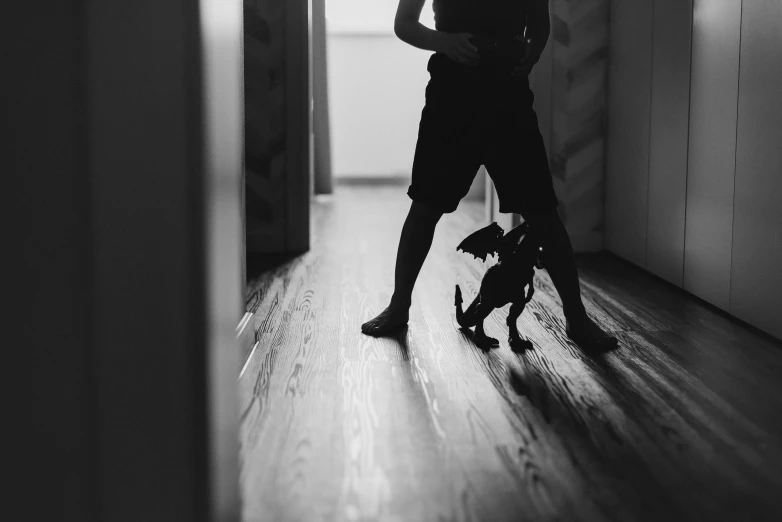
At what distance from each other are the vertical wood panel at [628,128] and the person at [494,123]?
111cm

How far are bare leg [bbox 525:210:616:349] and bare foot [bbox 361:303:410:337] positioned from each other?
42 cm

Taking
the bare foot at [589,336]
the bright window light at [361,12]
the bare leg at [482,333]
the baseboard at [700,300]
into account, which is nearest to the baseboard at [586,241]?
the baseboard at [700,300]

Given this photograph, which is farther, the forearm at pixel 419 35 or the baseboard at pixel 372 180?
the baseboard at pixel 372 180

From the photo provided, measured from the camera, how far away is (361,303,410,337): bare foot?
2344mm

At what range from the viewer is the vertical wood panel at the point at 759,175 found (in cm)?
220

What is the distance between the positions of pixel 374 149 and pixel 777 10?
4763 mm

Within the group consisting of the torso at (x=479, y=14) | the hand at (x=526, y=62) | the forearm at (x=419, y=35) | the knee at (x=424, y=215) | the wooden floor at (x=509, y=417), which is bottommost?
the wooden floor at (x=509, y=417)

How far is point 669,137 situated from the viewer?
9.77ft

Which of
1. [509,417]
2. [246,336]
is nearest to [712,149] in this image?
[509,417]

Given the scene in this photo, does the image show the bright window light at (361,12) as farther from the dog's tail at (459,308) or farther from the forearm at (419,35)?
the dog's tail at (459,308)

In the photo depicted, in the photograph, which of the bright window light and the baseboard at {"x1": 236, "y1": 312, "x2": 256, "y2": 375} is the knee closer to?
the baseboard at {"x1": 236, "y1": 312, "x2": 256, "y2": 375}

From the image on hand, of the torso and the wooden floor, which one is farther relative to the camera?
the torso

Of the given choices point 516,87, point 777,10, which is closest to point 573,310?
point 516,87

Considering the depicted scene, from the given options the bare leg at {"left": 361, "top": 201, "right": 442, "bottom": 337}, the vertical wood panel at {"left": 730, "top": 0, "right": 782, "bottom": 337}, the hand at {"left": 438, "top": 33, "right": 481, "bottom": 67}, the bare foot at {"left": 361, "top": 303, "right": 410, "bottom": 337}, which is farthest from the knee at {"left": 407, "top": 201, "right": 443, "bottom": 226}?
the vertical wood panel at {"left": 730, "top": 0, "right": 782, "bottom": 337}
